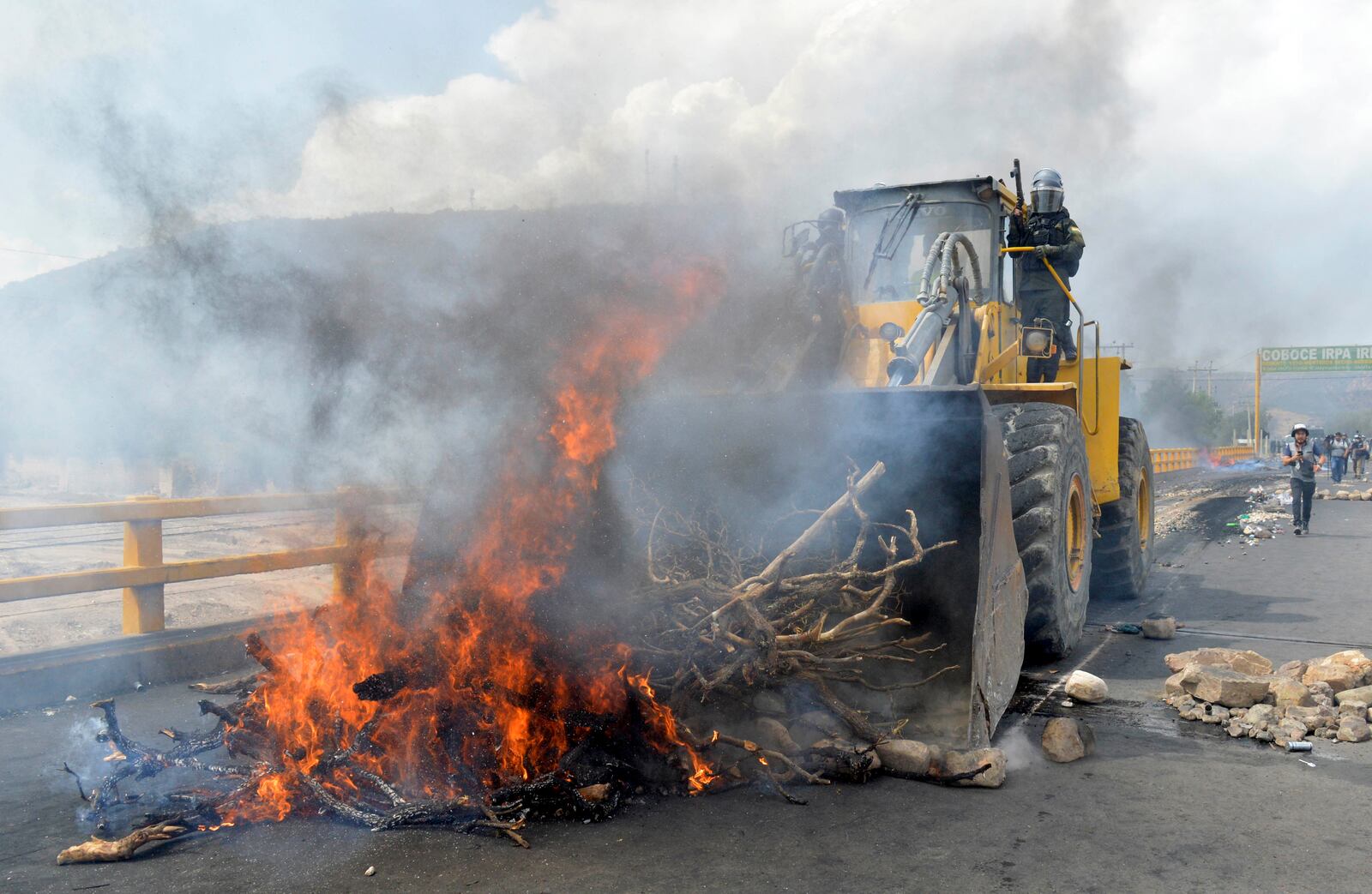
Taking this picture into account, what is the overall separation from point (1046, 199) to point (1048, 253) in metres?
0.48

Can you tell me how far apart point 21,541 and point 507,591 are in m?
18.7

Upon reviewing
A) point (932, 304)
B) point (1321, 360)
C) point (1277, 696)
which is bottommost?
point (1277, 696)

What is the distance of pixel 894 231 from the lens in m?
8.00

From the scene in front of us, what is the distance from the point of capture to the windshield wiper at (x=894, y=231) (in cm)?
798

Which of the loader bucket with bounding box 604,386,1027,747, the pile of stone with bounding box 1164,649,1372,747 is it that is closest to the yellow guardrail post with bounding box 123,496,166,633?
the loader bucket with bounding box 604,386,1027,747

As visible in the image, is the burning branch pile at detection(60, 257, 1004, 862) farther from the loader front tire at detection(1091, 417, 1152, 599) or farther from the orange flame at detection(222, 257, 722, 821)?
the loader front tire at detection(1091, 417, 1152, 599)

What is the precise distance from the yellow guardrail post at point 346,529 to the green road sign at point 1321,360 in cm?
7723

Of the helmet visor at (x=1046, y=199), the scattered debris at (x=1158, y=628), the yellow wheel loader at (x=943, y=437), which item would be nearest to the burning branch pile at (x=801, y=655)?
the yellow wheel loader at (x=943, y=437)

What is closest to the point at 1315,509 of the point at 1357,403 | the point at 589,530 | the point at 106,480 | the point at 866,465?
the point at 866,465

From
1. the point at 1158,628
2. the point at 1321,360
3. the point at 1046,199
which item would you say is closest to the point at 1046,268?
the point at 1046,199

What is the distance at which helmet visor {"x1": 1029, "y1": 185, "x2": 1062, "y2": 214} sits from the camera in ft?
28.2

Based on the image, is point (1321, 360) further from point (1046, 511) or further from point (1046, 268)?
point (1046, 511)

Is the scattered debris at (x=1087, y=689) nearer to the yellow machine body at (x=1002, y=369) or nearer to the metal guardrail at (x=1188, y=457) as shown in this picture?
the yellow machine body at (x=1002, y=369)

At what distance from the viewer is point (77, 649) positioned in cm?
639
